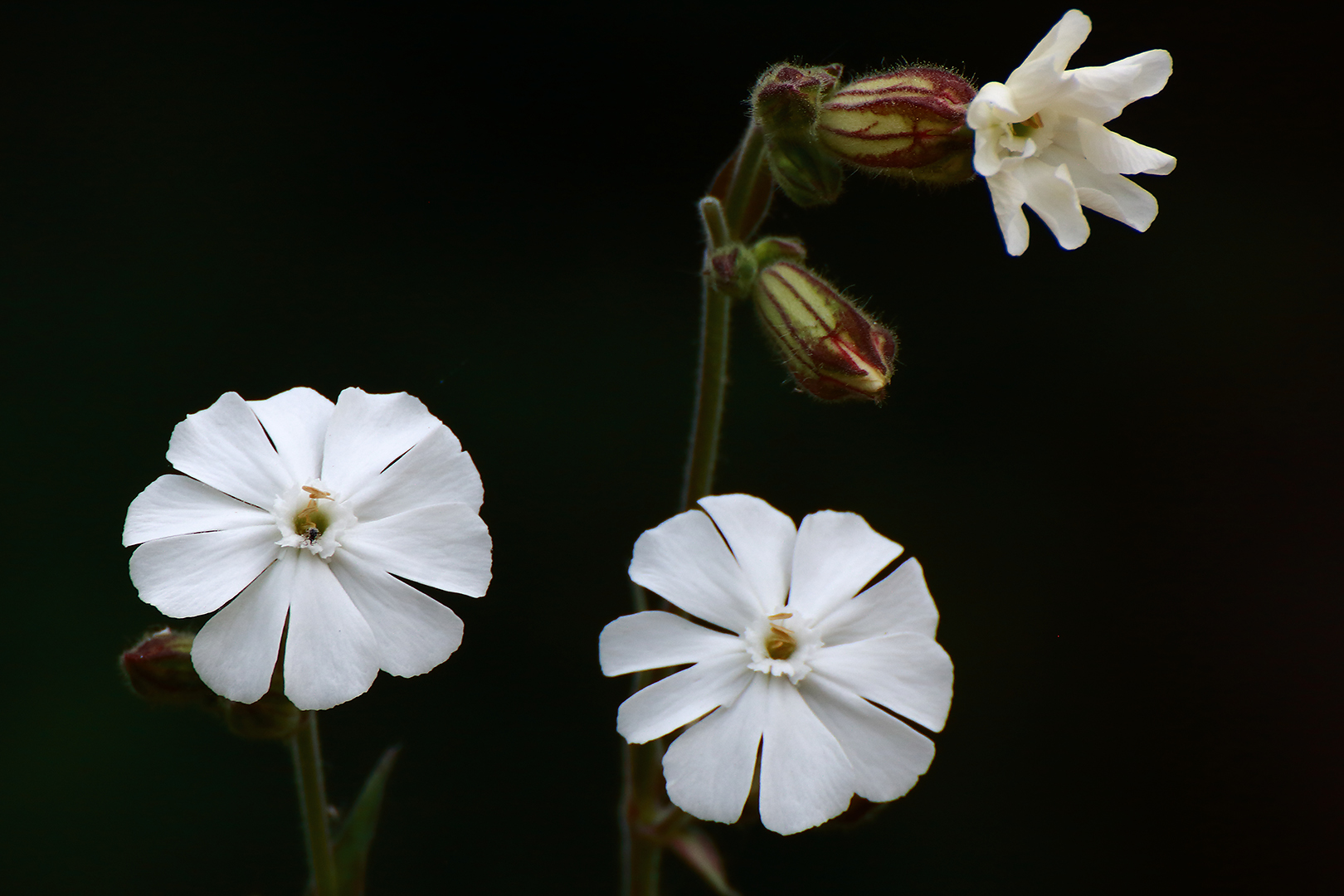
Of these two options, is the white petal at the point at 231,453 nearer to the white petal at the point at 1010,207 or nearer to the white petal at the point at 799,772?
the white petal at the point at 799,772

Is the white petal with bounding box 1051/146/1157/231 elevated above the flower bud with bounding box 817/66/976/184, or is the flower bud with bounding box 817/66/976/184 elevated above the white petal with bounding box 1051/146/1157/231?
the flower bud with bounding box 817/66/976/184

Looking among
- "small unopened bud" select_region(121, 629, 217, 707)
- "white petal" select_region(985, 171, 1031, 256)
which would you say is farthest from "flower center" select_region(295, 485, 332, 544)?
"white petal" select_region(985, 171, 1031, 256)

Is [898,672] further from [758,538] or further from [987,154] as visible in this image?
[987,154]

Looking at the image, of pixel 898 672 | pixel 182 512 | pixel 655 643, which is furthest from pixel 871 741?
pixel 182 512

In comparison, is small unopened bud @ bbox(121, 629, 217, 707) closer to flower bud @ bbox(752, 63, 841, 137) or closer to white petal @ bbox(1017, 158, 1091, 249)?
flower bud @ bbox(752, 63, 841, 137)

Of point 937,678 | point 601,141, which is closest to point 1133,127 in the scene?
point 601,141

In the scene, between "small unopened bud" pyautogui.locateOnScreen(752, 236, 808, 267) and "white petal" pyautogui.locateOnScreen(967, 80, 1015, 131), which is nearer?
"white petal" pyautogui.locateOnScreen(967, 80, 1015, 131)
